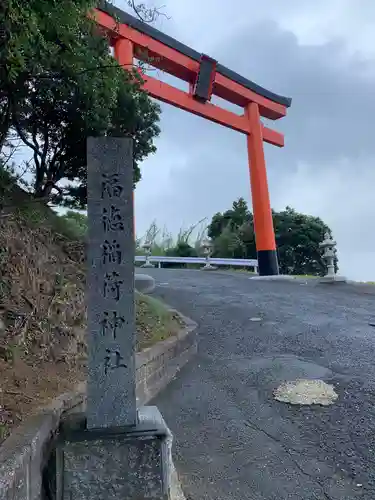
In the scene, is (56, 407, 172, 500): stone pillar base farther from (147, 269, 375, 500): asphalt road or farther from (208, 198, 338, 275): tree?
(208, 198, 338, 275): tree

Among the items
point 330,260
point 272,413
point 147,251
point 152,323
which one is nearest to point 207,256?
point 147,251

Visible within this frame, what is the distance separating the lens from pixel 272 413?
371cm

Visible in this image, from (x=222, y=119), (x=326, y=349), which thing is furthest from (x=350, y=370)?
(x=222, y=119)

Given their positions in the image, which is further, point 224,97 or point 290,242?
point 290,242

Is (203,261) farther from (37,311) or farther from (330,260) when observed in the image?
(37,311)

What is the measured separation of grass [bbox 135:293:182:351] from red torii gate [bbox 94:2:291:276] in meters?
7.30

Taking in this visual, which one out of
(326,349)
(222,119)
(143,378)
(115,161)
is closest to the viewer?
(115,161)

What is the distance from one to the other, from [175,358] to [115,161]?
9.35 feet

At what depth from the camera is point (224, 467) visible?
2955 mm

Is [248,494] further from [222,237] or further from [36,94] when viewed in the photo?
[222,237]

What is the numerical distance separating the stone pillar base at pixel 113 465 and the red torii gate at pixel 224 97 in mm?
10215

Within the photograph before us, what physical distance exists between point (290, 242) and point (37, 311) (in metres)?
19.9

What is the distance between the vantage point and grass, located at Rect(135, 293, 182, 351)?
494 centimetres

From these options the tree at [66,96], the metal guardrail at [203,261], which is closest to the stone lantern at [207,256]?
the metal guardrail at [203,261]
